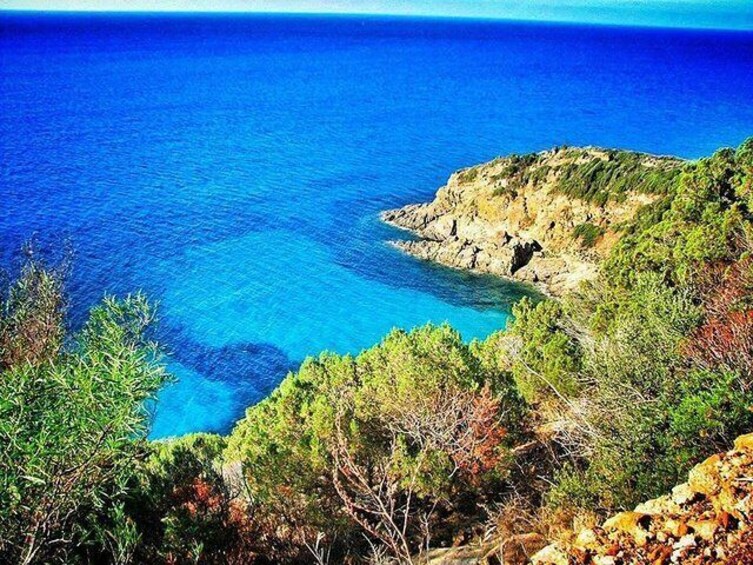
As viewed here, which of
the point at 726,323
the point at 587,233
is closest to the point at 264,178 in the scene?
the point at 587,233

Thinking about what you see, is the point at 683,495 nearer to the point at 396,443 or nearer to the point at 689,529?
the point at 689,529

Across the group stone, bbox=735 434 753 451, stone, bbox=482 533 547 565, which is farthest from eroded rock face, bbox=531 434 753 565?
stone, bbox=482 533 547 565

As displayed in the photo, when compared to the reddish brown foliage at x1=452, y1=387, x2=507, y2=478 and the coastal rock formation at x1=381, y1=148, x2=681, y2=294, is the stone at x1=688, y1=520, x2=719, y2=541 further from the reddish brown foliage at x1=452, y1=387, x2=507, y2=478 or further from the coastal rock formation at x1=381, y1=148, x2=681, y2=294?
the coastal rock formation at x1=381, y1=148, x2=681, y2=294

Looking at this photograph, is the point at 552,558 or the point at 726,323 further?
the point at 726,323

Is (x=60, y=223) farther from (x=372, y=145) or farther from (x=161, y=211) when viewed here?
(x=372, y=145)

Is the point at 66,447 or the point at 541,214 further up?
the point at 66,447

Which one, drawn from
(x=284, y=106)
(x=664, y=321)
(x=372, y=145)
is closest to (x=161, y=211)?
(x=372, y=145)

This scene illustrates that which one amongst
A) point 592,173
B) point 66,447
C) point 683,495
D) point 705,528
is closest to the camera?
point 705,528
